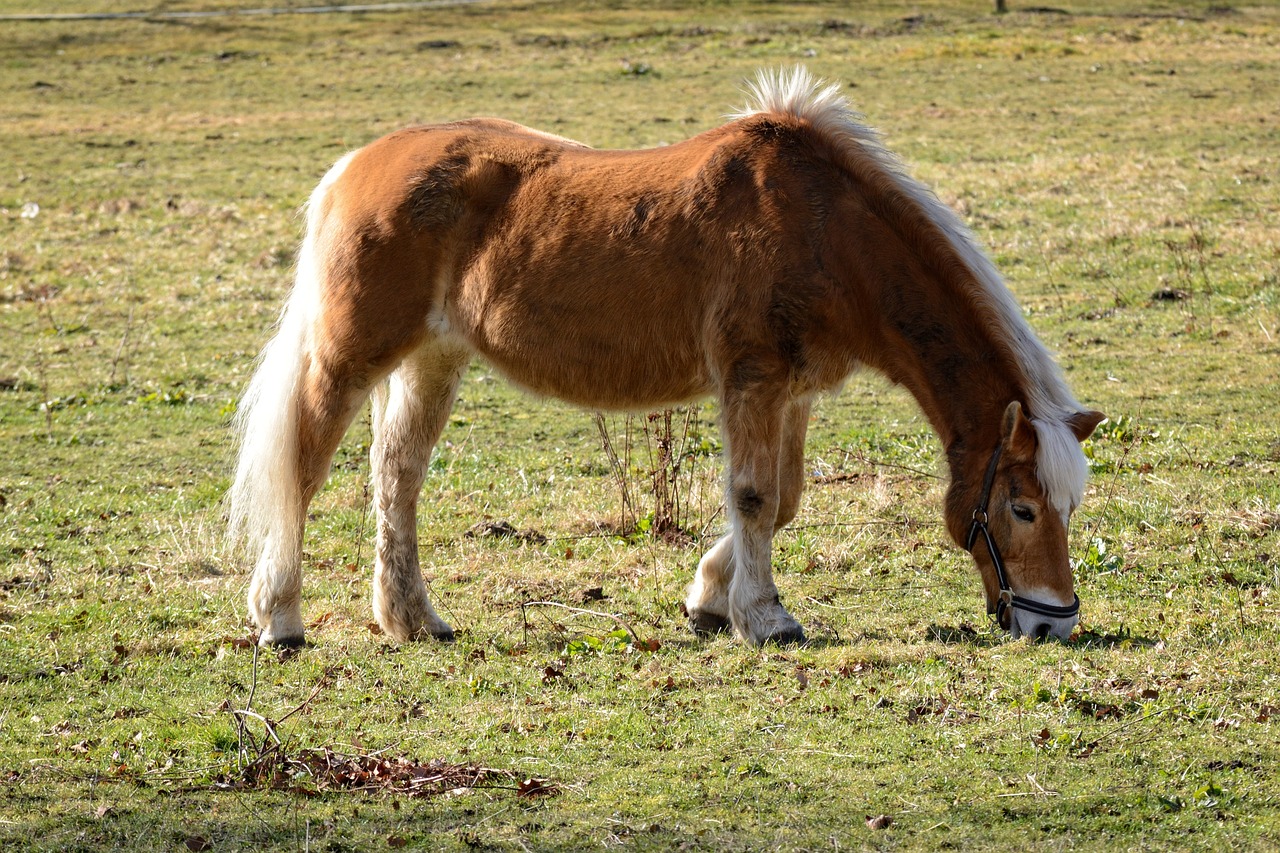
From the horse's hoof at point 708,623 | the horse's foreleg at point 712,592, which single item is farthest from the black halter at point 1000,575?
the horse's hoof at point 708,623

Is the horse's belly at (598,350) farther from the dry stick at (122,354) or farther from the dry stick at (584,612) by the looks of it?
the dry stick at (122,354)

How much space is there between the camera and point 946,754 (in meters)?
4.96

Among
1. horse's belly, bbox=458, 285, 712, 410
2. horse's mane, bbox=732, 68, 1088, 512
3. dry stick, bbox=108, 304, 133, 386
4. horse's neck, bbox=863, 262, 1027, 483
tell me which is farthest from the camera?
dry stick, bbox=108, 304, 133, 386

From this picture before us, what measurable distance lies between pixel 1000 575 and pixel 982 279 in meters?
1.33

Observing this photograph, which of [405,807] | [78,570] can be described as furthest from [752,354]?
[78,570]

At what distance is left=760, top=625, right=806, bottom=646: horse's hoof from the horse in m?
0.02

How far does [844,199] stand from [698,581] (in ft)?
6.54

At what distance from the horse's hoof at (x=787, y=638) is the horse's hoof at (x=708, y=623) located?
14.8 inches

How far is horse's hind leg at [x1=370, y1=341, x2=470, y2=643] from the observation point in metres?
6.76

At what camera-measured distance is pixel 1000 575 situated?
226 inches

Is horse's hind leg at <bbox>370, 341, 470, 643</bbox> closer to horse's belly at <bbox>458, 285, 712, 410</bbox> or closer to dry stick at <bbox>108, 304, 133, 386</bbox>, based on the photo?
horse's belly at <bbox>458, 285, 712, 410</bbox>

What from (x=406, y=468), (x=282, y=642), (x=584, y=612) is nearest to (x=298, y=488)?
(x=406, y=468)

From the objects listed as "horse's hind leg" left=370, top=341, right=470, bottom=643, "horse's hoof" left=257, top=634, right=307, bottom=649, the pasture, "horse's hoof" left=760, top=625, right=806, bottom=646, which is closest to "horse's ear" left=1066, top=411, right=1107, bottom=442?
the pasture

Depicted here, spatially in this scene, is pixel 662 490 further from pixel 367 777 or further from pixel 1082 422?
pixel 367 777
